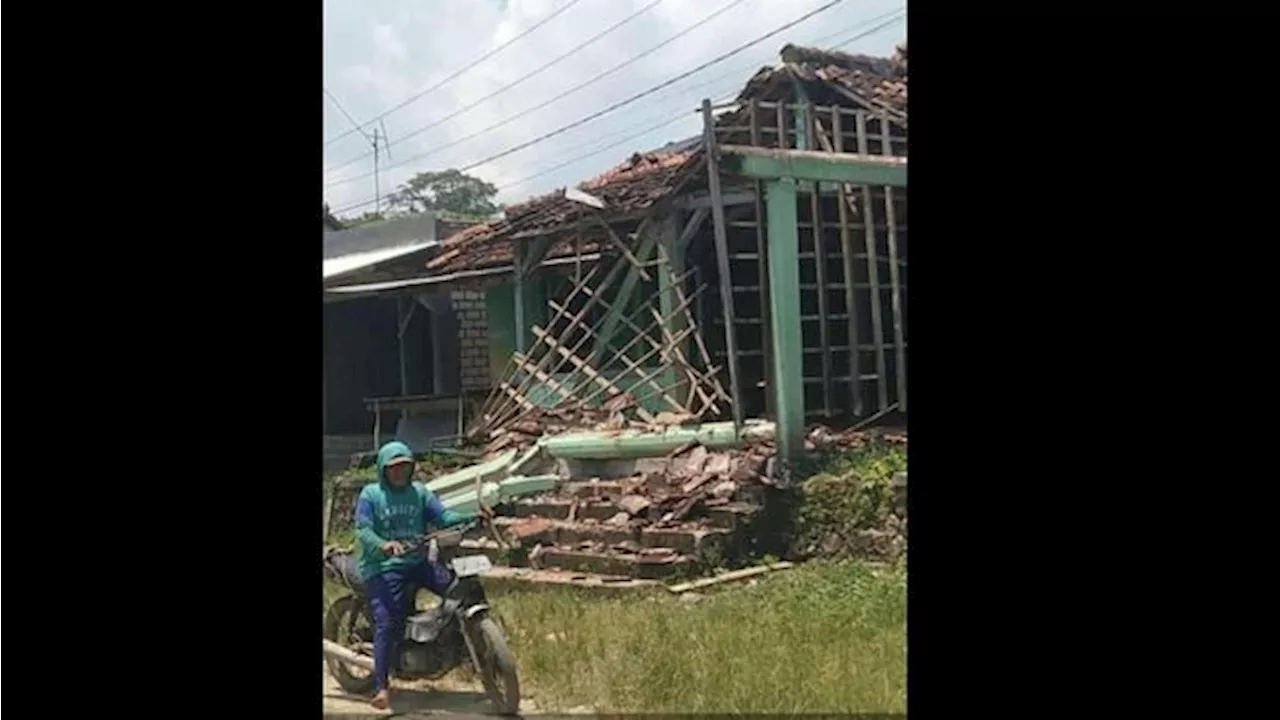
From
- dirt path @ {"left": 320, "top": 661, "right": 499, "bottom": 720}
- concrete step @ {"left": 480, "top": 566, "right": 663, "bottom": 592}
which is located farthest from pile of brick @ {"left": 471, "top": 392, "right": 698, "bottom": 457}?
dirt path @ {"left": 320, "top": 661, "right": 499, "bottom": 720}

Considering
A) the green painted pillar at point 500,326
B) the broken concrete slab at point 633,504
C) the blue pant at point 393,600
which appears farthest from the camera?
the broken concrete slab at point 633,504

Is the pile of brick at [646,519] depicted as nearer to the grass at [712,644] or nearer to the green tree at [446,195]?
the grass at [712,644]

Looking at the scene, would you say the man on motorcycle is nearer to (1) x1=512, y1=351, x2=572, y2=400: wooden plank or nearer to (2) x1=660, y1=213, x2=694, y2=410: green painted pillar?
(1) x1=512, y1=351, x2=572, y2=400: wooden plank

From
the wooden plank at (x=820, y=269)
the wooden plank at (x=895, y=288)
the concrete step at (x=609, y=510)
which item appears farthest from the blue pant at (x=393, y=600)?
the wooden plank at (x=895, y=288)

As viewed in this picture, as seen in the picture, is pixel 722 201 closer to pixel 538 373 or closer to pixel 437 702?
pixel 538 373

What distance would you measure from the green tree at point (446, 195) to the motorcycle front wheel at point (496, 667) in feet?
2.36

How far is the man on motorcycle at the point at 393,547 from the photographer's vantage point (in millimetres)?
1921

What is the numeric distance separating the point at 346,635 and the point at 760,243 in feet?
3.36

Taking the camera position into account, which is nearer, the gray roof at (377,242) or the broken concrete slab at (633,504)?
the gray roof at (377,242)

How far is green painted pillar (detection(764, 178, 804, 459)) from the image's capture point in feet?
7.18

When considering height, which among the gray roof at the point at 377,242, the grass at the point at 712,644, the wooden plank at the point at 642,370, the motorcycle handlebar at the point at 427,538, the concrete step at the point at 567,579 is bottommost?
the grass at the point at 712,644
